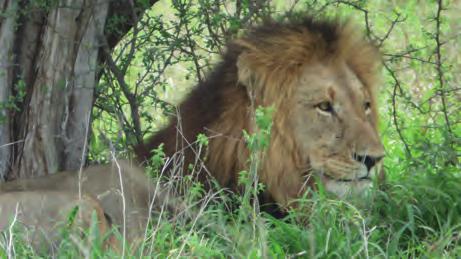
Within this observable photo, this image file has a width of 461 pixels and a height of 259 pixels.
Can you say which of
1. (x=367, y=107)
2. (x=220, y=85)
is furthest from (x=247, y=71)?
(x=367, y=107)

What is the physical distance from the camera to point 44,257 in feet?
14.0

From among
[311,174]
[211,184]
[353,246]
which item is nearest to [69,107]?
[211,184]

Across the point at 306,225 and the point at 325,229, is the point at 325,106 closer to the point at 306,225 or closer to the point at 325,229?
the point at 306,225

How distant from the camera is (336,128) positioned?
480cm

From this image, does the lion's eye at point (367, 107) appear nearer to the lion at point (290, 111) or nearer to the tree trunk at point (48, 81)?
the lion at point (290, 111)

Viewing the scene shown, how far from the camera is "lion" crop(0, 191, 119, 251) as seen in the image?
4.29m

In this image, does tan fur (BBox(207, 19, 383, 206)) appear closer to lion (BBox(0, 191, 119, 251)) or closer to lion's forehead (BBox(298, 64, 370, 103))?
lion's forehead (BBox(298, 64, 370, 103))

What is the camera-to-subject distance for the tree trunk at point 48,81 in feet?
17.7

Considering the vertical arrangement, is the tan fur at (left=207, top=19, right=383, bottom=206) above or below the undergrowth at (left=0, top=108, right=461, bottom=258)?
above

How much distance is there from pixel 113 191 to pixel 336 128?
975 millimetres

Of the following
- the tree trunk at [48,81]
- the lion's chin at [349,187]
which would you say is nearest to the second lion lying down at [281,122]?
the lion's chin at [349,187]

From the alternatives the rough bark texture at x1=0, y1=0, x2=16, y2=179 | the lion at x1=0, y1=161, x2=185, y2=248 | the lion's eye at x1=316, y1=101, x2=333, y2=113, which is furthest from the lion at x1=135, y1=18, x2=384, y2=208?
the rough bark texture at x1=0, y1=0, x2=16, y2=179

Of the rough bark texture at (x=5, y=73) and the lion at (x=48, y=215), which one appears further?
the rough bark texture at (x=5, y=73)

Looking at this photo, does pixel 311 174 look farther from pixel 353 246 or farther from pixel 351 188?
pixel 353 246
